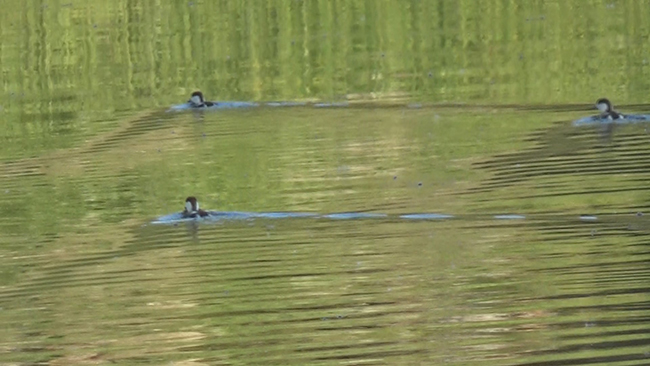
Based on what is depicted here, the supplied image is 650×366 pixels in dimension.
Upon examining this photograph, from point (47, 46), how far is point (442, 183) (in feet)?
53.9

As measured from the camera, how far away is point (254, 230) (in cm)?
1511

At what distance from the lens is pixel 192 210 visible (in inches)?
628

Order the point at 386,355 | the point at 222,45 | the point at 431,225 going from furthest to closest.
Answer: the point at 222,45 → the point at 431,225 → the point at 386,355

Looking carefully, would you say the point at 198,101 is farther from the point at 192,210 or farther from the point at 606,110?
the point at 192,210

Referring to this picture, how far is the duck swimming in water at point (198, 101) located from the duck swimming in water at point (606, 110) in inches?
229

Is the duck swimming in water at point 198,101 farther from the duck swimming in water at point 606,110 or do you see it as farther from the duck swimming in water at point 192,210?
the duck swimming in water at point 192,210

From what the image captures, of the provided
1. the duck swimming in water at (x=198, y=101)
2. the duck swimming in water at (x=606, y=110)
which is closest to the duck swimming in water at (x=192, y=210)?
the duck swimming in water at (x=606, y=110)

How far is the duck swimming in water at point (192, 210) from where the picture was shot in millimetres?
15938

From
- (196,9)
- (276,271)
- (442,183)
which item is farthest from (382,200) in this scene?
(196,9)

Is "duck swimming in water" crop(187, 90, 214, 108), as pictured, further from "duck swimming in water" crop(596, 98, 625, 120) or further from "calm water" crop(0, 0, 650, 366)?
"duck swimming in water" crop(596, 98, 625, 120)

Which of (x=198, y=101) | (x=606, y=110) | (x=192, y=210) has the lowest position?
(x=192, y=210)

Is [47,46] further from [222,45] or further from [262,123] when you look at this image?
[262,123]

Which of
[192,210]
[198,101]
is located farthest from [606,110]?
[198,101]

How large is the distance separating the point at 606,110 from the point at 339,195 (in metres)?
4.65
